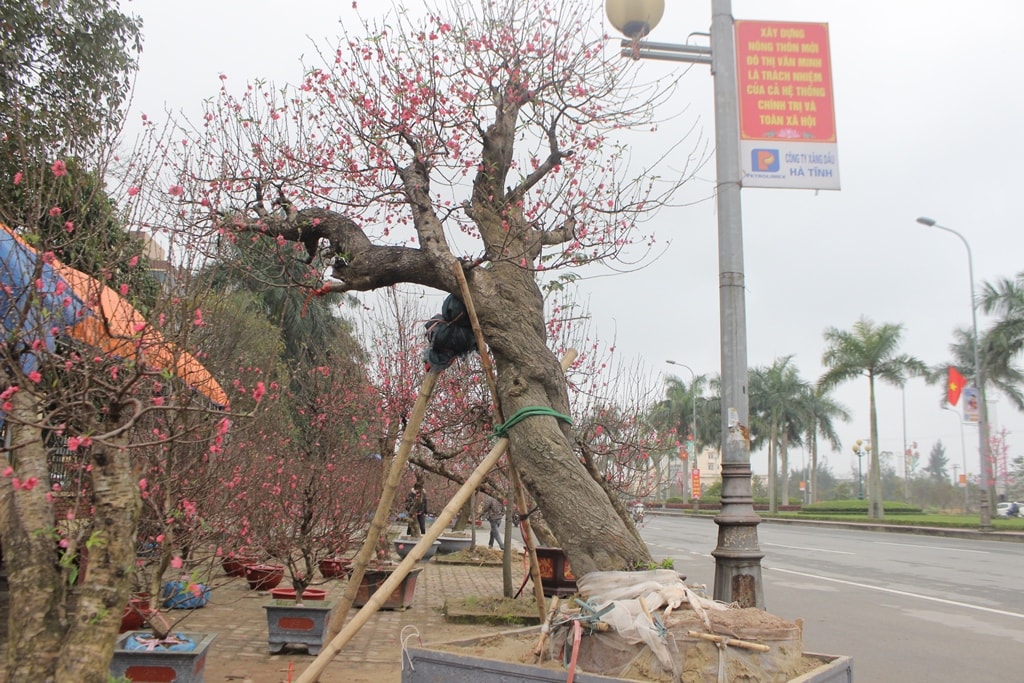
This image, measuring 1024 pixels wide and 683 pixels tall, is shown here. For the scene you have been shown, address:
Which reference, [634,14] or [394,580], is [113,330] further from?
[634,14]

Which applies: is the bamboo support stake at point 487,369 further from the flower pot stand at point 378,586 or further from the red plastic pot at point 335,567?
the red plastic pot at point 335,567

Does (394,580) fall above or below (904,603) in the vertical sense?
above

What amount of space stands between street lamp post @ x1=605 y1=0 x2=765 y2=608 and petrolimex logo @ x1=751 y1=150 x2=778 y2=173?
0.16 meters

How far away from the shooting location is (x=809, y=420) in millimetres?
52531

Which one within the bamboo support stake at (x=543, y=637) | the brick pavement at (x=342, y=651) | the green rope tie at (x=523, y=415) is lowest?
the brick pavement at (x=342, y=651)

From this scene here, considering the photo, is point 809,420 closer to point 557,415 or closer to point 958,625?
point 958,625

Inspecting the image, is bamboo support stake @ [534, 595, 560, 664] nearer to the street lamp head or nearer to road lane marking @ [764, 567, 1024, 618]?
the street lamp head

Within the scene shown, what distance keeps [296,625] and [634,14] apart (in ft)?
20.6

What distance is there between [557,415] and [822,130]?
394cm

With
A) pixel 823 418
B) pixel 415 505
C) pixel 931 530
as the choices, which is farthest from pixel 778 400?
pixel 415 505

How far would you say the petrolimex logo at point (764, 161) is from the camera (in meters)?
6.99

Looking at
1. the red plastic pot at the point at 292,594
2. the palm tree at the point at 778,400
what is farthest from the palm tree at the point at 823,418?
the red plastic pot at the point at 292,594

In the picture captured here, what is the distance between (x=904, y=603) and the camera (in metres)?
12.3

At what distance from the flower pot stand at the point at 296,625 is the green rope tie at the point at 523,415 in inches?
168
